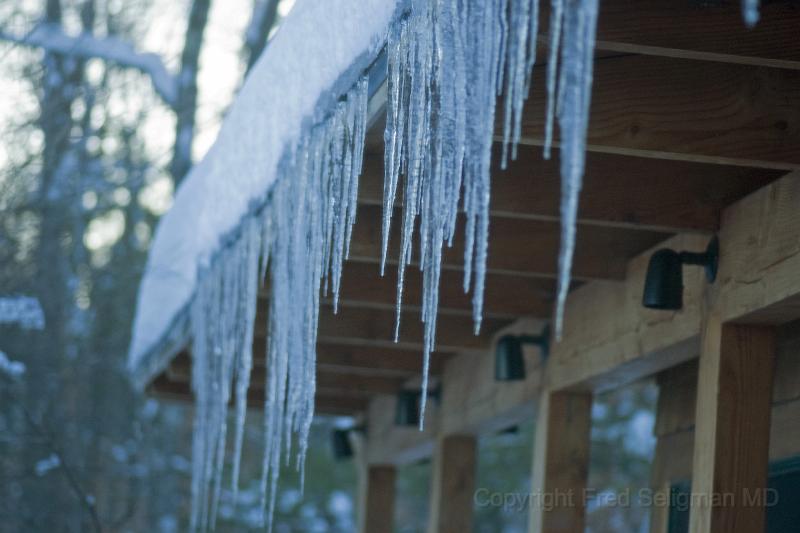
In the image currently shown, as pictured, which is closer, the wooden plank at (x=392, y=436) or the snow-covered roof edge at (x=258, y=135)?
the snow-covered roof edge at (x=258, y=135)

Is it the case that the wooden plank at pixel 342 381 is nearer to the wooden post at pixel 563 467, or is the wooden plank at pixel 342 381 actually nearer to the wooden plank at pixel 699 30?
the wooden post at pixel 563 467

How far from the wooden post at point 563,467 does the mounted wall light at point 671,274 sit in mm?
1082

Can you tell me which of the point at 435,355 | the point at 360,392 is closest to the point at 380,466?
the point at 360,392

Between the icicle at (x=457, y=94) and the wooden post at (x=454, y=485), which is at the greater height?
the icicle at (x=457, y=94)

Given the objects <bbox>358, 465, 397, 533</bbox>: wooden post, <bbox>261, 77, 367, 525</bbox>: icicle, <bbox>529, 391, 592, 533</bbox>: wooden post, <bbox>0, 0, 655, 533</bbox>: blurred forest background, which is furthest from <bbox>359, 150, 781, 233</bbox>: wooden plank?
<bbox>0, 0, 655, 533</bbox>: blurred forest background

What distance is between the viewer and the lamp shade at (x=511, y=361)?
4.37 meters

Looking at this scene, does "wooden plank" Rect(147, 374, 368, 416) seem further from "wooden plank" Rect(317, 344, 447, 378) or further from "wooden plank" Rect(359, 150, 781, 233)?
"wooden plank" Rect(359, 150, 781, 233)

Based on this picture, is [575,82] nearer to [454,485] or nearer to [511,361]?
[511,361]

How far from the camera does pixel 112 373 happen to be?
35.1 feet

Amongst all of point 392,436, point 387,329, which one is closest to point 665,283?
point 387,329

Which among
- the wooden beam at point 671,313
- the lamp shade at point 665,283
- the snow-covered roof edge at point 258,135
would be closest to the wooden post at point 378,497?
the snow-covered roof edge at point 258,135

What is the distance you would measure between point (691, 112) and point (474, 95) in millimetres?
807

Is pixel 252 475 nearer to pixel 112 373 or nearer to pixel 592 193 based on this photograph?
pixel 112 373

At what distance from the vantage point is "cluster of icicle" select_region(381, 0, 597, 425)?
155 cm
